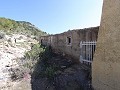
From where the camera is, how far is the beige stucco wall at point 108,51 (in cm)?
643

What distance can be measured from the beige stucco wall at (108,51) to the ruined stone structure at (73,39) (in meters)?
1.90

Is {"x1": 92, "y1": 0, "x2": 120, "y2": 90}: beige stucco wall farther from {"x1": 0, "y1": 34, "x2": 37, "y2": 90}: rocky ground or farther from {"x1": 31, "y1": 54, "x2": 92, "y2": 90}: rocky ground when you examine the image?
{"x1": 0, "y1": 34, "x2": 37, "y2": 90}: rocky ground

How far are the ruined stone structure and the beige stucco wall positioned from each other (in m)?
1.90

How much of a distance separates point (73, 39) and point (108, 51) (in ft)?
15.4

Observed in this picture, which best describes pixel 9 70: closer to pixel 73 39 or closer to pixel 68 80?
pixel 68 80

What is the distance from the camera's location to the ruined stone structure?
9.60m

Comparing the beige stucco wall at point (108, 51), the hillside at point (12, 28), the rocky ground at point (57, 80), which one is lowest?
the rocky ground at point (57, 80)

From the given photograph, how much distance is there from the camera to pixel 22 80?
981 centimetres

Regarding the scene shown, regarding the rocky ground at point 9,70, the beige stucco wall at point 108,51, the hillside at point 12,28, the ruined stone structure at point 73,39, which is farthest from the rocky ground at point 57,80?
the hillside at point 12,28

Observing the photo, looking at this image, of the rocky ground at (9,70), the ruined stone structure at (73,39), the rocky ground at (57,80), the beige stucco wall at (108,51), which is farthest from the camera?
the ruined stone structure at (73,39)

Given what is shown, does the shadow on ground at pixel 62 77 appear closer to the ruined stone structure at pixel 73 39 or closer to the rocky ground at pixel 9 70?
the rocky ground at pixel 9 70

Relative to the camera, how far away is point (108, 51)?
6.92 m

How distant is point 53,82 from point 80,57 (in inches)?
86.6

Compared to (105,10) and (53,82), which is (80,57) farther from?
A: (105,10)
